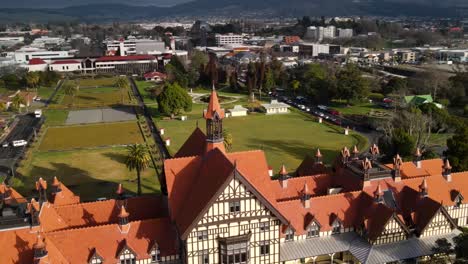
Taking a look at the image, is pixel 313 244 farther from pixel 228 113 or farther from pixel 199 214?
pixel 228 113

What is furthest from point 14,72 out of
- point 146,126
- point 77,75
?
point 146,126

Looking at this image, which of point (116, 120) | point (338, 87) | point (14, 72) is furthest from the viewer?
point (14, 72)

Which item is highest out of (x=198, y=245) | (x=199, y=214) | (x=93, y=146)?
(x=199, y=214)

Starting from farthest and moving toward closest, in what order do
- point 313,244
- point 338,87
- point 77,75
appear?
point 77,75 < point 338,87 < point 313,244

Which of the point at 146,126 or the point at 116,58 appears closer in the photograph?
the point at 146,126

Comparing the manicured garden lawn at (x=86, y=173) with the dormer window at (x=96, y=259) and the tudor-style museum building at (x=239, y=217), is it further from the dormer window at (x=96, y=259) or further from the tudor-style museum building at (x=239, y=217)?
the dormer window at (x=96, y=259)

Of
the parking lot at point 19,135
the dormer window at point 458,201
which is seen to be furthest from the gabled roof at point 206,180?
the parking lot at point 19,135
